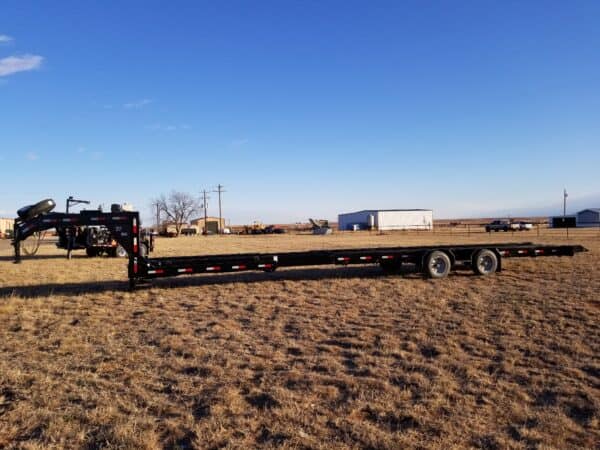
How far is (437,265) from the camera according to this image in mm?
12836

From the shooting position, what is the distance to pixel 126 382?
208 inches

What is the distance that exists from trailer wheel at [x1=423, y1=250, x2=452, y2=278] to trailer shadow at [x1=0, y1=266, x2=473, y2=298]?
2.07ft

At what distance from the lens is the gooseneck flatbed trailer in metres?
10.6

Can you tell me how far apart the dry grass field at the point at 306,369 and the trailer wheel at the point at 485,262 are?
1.97m

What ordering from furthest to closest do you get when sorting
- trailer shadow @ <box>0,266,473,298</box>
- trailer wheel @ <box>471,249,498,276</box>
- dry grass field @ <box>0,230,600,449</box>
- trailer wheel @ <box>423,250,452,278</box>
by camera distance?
trailer wheel @ <box>471,249,498,276</box> → trailer wheel @ <box>423,250,452,278</box> → trailer shadow @ <box>0,266,473,298</box> → dry grass field @ <box>0,230,600,449</box>

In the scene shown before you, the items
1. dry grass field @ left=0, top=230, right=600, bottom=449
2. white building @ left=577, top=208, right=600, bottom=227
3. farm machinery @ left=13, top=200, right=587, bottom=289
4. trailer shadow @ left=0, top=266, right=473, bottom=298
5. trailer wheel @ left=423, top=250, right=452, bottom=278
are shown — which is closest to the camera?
dry grass field @ left=0, top=230, right=600, bottom=449

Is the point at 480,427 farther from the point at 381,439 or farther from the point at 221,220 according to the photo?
the point at 221,220

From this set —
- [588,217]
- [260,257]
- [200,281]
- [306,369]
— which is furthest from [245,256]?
[588,217]

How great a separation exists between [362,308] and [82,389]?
5573 mm

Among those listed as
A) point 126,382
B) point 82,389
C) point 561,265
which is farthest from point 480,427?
point 561,265

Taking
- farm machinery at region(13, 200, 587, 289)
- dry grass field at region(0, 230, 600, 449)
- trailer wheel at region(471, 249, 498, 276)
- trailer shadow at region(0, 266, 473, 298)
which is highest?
farm machinery at region(13, 200, 587, 289)

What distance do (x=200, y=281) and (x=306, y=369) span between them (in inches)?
326

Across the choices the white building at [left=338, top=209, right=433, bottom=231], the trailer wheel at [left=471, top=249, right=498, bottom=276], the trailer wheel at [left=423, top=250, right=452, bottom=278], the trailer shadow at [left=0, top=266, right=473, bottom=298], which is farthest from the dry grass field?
the white building at [left=338, top=209, right=433, bottom=231]

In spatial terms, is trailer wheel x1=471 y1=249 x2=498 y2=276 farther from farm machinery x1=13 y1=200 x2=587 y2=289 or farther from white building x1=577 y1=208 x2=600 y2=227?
white building x1=577 y1=208 x2=600 y2=227
